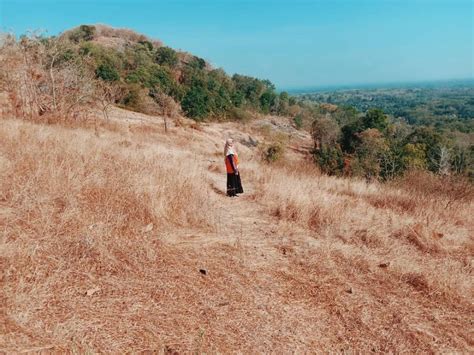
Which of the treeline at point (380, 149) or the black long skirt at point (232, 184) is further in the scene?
the treeline at point (380, 149)

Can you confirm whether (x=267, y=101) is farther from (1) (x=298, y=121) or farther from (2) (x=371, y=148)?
(2) (x=371, y=148)

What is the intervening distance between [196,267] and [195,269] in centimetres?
4

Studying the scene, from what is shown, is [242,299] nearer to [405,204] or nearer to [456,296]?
[456,296]

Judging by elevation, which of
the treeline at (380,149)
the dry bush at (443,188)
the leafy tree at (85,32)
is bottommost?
the treeline at (380,149)

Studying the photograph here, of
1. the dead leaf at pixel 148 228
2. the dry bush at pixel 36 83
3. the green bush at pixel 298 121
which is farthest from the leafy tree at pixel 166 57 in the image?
the dead leaf at pixel 148 228

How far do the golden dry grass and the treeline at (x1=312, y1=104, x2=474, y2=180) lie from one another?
20107mm

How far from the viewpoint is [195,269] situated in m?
3.35

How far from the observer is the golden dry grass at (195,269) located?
98.4 inches

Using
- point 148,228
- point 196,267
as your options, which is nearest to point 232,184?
point 148,228

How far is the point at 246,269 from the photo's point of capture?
138 inches

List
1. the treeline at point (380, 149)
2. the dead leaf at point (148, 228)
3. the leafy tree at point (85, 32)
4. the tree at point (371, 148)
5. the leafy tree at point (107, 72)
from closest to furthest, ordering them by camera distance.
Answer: the dead leaf at point (148, 228) → the treeline at point (380, 149) → the tree at point (371, 148) → the leafy tree at point (107, 72) → the leafy tree at point (85, 32)

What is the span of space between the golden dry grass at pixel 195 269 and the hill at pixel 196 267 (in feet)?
0.05

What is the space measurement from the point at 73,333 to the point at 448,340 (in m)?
3.09

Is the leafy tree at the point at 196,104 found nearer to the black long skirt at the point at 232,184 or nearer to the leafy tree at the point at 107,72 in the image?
the leafy tree at the point at 107,72
